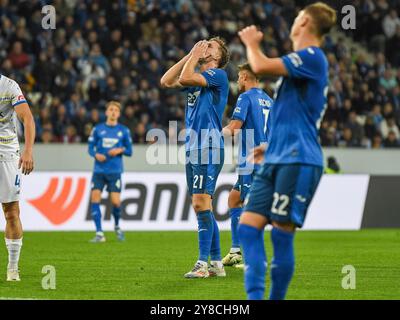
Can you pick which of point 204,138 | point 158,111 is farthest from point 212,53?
point 158,111

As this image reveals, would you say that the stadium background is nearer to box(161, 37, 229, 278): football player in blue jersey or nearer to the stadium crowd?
the stadium crowd

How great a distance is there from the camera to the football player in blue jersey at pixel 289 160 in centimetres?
625

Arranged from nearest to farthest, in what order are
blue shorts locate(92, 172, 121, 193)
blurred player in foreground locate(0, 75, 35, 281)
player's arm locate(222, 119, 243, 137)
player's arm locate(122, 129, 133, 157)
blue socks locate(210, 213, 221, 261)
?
blurred player in foreground locate(0, 75, 35, 281) → blue socks locate(210, 213, 221, 261) → player's arm locate(222, 119, 243, 137) → blue shorts locate(92, 172, 121, 193) → player's arm locate(122, 129, 133, 157)

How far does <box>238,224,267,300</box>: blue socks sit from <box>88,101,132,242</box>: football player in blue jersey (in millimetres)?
9355

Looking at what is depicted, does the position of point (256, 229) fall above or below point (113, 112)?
below

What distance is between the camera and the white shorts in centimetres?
864

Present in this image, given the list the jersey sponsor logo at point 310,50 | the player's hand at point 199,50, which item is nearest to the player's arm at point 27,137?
the player's hand at point 199,50

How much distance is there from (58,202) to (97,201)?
1896mm

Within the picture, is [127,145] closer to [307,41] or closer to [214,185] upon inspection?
[214,185]

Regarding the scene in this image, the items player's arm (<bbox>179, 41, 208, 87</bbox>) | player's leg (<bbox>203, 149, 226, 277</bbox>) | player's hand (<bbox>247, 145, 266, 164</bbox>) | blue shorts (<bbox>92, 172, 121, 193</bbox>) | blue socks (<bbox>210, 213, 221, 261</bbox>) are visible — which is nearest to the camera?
player's hand (<bbox>247, 145, 266, 164</bbox>)

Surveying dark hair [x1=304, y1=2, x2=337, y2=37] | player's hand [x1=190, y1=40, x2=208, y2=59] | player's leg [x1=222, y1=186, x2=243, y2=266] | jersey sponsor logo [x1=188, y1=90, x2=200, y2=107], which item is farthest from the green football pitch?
dark hair [x1=304, y1=2, x2=337, y2=37]

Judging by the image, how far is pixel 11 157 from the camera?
8.77 metres

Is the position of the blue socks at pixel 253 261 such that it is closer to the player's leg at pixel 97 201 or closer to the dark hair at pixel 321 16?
the dark hair at pixel 321 16

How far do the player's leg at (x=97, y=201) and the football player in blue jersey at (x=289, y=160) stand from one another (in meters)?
8.93
